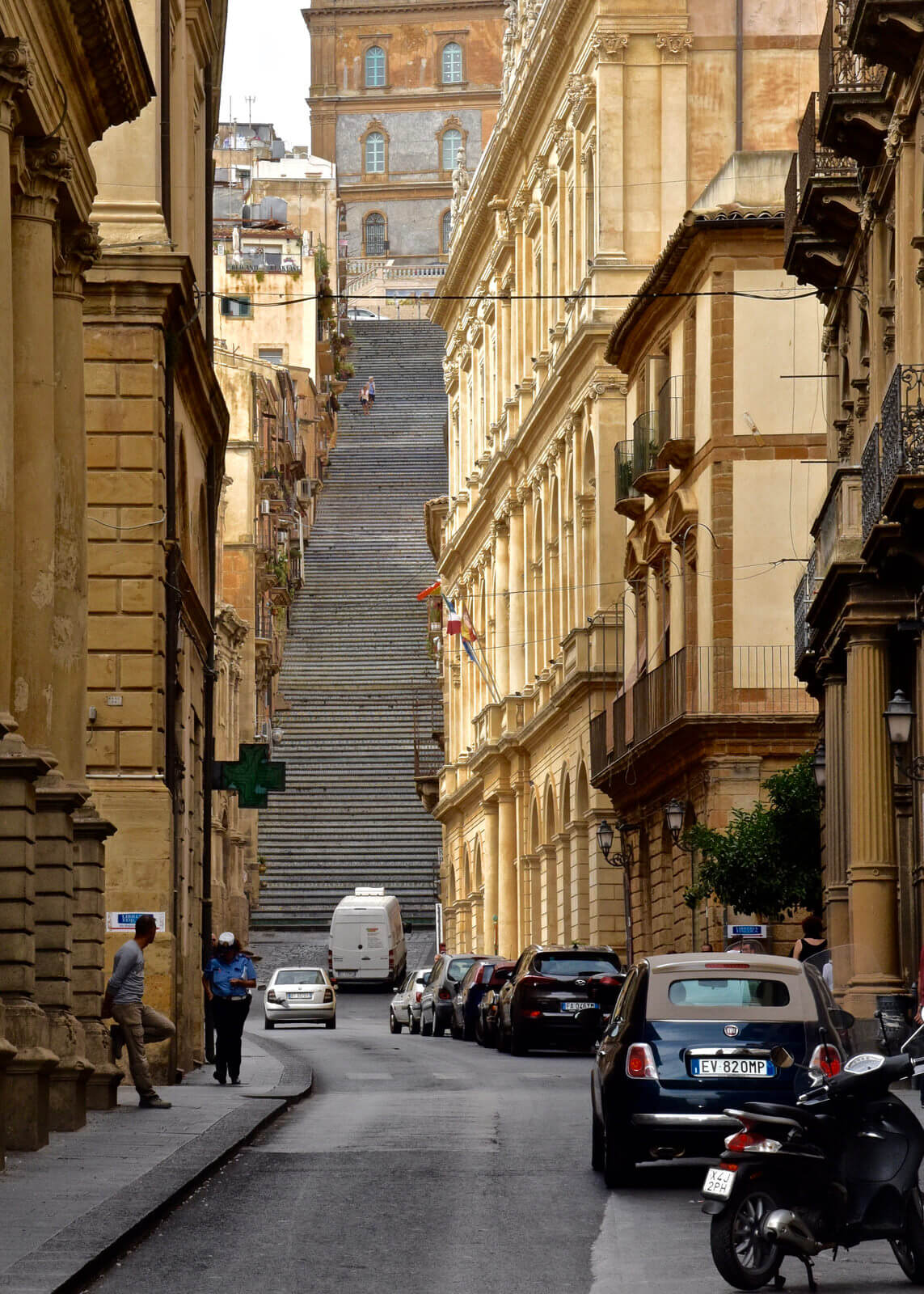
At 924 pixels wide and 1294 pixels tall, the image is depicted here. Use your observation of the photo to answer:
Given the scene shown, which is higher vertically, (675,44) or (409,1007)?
(675,44)

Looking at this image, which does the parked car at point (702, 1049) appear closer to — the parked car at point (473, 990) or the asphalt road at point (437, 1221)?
the asphalt road at point (437, 1221)

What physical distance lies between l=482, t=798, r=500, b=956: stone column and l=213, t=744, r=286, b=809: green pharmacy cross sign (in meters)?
32.1

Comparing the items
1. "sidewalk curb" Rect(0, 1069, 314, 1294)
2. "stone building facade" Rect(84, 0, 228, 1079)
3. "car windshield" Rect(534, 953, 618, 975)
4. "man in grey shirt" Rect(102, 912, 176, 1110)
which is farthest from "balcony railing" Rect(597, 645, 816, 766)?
"sidewalk curb" Rect(0, 1069, 314, 1294)

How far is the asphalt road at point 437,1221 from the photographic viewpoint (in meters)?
12.4

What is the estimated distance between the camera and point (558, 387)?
58969mm

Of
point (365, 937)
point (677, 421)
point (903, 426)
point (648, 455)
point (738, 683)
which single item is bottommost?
point (365, 937)

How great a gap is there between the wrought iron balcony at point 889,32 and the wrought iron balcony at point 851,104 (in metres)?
0.72

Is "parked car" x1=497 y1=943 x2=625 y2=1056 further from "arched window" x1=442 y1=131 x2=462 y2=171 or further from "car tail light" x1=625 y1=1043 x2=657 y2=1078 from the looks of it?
"arched window" x1=442 y1=131 x2=462 y2=171

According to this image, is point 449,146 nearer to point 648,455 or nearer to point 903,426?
point 648,455

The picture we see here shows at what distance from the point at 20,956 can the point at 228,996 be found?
9.70m

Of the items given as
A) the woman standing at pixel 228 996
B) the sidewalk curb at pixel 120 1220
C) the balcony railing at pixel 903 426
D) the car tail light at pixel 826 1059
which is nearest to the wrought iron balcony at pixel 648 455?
the balcony railing at pixel 903 426

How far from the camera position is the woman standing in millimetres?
27469

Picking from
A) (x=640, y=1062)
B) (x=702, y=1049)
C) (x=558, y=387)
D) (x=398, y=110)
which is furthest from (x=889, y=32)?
(x=398, y=110)

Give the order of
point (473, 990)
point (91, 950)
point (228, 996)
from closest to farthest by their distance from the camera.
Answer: point (91, 950) → point (228, 996) → point (473, 990)
